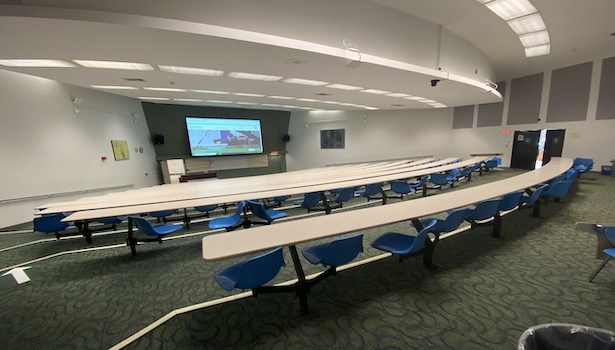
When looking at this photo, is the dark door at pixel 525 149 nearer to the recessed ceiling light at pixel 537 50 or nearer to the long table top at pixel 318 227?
the recessed ceiling light at pixel 537 50

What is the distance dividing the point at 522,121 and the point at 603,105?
6.56 feet

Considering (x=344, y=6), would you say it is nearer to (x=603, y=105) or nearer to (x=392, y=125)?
(x=392, y=125)

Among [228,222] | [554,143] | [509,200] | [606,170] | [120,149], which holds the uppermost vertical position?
[120,149]

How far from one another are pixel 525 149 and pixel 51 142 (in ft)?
52.2

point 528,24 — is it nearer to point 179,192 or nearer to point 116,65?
point 179,192

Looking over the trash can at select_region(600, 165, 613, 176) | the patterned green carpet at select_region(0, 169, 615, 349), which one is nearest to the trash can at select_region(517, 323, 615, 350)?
the patterned green carpet at select_region(0, 169, 615, 349)

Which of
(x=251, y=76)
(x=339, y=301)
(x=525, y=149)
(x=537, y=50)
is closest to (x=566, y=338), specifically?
(x=339, y=301)

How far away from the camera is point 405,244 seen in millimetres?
2283

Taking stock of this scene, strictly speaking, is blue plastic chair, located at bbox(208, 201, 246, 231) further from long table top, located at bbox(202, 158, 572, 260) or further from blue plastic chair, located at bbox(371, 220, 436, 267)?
blue plastic chair, located at bbox(371, 220, 436, 267)

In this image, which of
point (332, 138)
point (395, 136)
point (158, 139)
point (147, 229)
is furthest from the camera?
point (332, 138)

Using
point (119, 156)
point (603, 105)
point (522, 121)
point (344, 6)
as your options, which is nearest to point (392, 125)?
point (522, 121)

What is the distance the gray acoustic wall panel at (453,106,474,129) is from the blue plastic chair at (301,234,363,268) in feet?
37.4

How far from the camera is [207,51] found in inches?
123

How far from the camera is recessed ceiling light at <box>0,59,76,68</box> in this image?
342 cm
